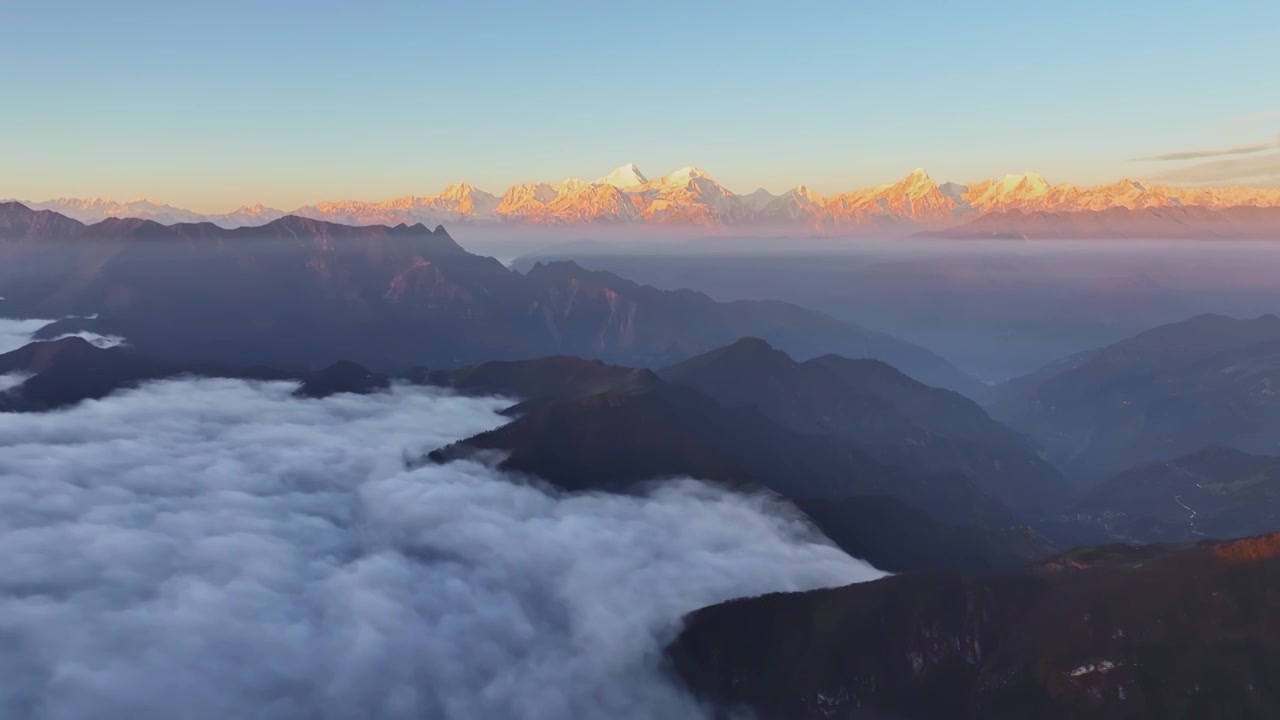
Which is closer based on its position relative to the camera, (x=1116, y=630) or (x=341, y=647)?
(x=1116, y=630)

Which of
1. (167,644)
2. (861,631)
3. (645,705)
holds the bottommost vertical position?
(645,705)

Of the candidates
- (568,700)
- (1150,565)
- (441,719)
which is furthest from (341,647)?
(1150,565)

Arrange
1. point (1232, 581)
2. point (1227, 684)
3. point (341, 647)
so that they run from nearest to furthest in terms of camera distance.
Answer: point (1227, 684) → point (1232, 581) → point (341, 647)

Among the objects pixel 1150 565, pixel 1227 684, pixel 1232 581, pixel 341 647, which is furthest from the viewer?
pixel 341 647

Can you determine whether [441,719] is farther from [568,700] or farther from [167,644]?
[167,644]

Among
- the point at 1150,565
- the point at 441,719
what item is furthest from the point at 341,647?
the point at 1150,565

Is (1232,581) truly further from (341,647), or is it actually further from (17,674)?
(17,674)

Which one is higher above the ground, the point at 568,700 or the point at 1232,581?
the point at 1232,581
